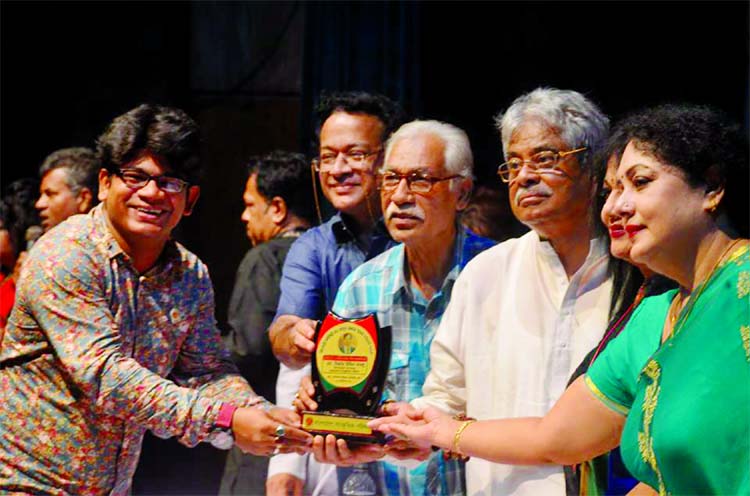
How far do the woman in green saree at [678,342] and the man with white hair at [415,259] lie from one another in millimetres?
648

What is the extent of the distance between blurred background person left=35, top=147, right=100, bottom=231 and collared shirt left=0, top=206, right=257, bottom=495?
4.95ft

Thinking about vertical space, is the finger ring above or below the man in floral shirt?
below

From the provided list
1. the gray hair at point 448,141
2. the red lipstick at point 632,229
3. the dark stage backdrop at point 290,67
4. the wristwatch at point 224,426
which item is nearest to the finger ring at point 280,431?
the wristwatch at point 224,426

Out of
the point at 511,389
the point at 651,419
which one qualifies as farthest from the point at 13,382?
the point at 651,419

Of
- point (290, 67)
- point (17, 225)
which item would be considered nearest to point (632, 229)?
point (17, 225)

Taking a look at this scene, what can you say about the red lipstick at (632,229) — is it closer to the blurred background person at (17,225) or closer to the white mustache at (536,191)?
the white mustache at (536,191)

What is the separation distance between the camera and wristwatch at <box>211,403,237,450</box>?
118 inches

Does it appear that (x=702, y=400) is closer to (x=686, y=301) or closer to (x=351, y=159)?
(x=686, y=301)

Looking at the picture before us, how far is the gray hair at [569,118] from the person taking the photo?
3072 mm

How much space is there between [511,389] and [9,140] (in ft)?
12.2

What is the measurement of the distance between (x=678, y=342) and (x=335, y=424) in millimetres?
1165

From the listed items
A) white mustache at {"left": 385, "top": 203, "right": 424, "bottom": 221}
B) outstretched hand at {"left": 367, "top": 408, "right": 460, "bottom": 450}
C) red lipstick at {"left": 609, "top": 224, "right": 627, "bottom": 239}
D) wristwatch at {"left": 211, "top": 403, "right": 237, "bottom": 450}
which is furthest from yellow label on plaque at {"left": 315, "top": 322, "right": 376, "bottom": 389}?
red lipstick at {"left": 609, "top": 224, "right": 627, "bottom": 239}

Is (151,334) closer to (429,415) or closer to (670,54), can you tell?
(429,415)

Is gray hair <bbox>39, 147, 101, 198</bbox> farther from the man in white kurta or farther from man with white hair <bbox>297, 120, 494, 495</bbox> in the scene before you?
the man in white kurta
